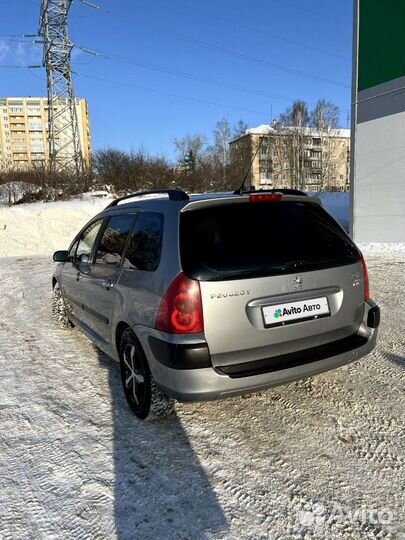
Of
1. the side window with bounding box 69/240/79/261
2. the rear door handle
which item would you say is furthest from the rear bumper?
the side window with bounding box 69/240/79/261

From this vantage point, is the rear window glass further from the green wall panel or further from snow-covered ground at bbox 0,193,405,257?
the green wall panel

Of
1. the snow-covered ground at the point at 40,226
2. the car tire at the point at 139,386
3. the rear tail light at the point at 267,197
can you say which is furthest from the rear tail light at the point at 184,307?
the snow-covered ground at the point at 40,226

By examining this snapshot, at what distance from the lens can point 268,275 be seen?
2656 mm

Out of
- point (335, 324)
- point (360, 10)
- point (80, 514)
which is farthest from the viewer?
point (360, 10)

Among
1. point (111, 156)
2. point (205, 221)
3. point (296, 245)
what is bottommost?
point (296, 245)

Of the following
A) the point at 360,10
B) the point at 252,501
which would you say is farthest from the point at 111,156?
the point at 252,501

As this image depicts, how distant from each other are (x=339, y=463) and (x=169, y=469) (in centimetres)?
108

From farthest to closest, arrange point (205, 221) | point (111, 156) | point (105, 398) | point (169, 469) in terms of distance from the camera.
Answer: point (111, 156)
point (105, 398)
point (205, 221)
point (169, 469)

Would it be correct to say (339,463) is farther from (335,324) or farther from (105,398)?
(105,398)

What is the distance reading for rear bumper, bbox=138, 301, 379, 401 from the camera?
253 centimetres

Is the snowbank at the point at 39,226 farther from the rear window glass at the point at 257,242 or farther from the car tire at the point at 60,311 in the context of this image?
the rear window glass at the point at 257,242

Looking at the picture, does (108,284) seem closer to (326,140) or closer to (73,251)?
(73,251)

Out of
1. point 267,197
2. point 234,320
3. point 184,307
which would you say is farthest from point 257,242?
point 184,307

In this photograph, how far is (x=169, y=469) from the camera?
254 centimetres
